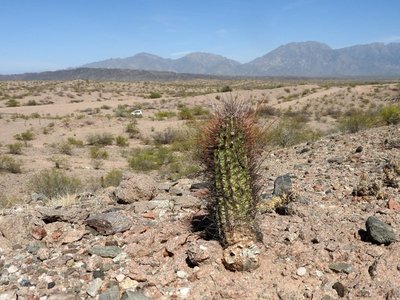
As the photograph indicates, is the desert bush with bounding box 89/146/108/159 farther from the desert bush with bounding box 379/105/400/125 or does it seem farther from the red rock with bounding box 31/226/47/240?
the red rock with bounding box 31/226/47/240

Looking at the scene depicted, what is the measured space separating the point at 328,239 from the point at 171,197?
2.67 meters

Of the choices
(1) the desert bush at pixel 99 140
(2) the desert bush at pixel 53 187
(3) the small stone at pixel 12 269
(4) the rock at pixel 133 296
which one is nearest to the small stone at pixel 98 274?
(4) the rock at pixel 133 296

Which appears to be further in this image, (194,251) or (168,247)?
(168,247)

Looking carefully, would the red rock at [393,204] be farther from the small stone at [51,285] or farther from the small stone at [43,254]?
the small stone at [43,254]

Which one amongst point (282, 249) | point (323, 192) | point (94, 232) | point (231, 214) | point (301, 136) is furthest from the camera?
point (301, 136)

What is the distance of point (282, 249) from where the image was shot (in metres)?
4.56

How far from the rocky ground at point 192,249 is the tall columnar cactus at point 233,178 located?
18 centimetres

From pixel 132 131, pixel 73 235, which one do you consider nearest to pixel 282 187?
pixel 73 235

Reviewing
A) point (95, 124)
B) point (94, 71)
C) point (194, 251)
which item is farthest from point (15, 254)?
point (94, 71)

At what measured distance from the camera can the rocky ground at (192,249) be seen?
13.3ft

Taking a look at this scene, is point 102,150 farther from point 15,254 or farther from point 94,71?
point 94,71

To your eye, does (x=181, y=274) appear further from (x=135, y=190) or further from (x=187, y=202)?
(x=135, y=190)

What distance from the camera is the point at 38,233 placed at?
5.17m

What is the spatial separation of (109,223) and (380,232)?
10.0ft
